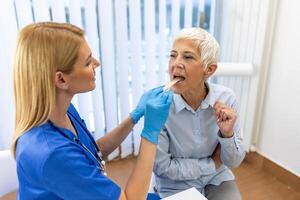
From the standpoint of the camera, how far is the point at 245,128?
86.8 inches

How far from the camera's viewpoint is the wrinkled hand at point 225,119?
1194 millimetres

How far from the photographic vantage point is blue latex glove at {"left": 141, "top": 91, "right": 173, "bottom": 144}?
1.04m

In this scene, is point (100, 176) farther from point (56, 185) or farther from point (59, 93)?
point (59, 93)

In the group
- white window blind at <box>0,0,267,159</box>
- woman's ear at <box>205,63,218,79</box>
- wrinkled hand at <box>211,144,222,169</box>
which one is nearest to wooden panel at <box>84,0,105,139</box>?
white window blind at <box>0,0,267,159</box>

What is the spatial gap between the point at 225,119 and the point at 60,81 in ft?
2.27

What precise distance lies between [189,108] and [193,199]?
45cm

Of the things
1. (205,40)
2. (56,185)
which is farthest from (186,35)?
(56,185)

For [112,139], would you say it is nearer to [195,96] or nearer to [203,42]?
[195,96]

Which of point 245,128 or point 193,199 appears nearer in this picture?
point 193,199

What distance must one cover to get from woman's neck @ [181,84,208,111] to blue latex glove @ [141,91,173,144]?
0.20 metres

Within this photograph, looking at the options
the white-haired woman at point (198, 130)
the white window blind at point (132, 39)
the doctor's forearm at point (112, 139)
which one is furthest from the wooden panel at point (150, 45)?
the doctor's forearm at point (112, 139)

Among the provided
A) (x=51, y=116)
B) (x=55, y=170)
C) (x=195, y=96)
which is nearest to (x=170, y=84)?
(x=195, y=96)

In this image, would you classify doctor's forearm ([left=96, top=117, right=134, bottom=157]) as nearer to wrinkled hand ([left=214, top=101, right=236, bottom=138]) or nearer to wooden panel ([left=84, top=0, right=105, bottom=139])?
wrinkled hand ([left=214, top=101, right=236, bottom=138])

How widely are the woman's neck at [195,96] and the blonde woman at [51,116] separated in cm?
52
